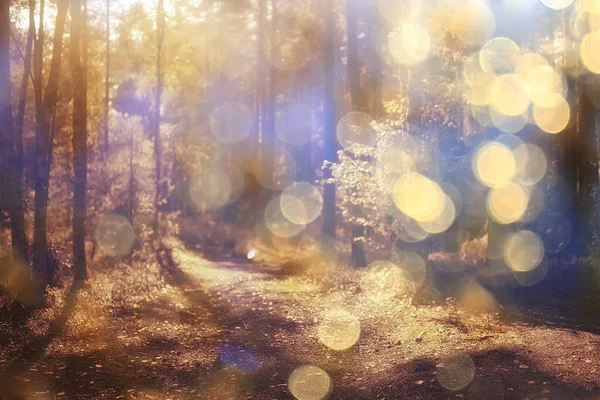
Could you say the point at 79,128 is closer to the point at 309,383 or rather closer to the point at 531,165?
the point at 309,383

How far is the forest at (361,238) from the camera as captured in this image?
8.91m

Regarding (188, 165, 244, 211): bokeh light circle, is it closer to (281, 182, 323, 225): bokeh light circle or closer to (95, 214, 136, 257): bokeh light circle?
(281, 182, 323, 225): bokeh light circle

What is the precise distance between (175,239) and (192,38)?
11.7 m

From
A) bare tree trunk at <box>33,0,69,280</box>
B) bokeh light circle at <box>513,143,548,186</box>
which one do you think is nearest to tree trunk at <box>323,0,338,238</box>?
bokeh light circle at <box>513,143,548,186</box>

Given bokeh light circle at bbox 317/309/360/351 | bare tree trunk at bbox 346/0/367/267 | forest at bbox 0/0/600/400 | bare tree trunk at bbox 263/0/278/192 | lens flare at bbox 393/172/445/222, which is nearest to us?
forest at bbox 0/0/600/400

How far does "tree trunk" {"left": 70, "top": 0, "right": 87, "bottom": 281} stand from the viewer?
1450 cm

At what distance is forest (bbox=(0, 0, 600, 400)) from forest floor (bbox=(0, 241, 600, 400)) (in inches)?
2.2

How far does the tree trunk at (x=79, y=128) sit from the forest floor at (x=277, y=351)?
3.43ft

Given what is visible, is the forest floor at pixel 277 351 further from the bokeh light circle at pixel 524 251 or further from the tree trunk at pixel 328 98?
the tree trunk at pixel 328 98

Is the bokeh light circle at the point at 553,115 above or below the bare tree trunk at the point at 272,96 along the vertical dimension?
below

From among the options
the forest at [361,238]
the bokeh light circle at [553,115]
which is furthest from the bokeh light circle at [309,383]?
the bokeh light circle at [553,115]

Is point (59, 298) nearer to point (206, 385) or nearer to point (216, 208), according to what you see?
point (206, 385)

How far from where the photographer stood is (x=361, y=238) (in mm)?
16953

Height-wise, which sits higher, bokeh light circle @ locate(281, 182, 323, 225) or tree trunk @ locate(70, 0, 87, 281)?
tree trunk @ locate(70, 0, 87, 281)
